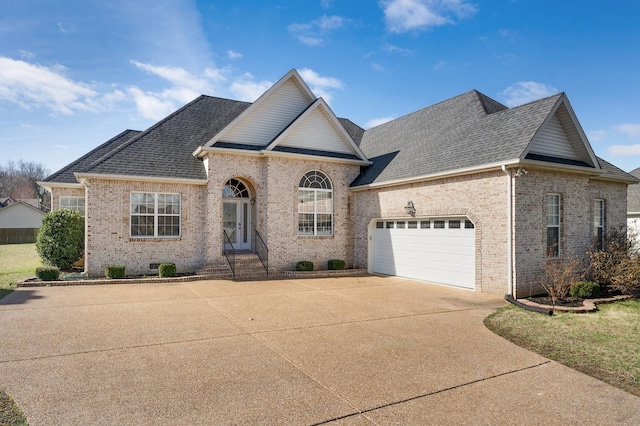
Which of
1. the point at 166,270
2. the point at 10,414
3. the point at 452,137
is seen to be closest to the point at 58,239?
the point at 166,270

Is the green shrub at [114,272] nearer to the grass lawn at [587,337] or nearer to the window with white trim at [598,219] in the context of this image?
the grass lawn at [587,337]

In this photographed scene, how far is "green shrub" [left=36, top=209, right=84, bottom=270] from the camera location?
15.0 meters

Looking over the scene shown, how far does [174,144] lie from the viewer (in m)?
16.8

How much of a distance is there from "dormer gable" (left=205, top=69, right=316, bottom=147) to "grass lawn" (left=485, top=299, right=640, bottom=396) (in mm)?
11463

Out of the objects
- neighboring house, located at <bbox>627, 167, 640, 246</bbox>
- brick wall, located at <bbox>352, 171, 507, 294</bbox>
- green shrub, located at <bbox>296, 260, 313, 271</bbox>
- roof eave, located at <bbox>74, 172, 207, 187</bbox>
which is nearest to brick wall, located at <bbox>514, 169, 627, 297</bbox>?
brick wall, located at <bbox>352, 171, 507, 294</bbox>

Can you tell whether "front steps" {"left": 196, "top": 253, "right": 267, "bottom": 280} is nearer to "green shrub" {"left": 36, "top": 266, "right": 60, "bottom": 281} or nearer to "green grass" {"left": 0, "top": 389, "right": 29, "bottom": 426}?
"green shrub" {"left": 36, "top": 266, "right": 60, "bottom": 281}

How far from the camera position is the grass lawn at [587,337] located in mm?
5770

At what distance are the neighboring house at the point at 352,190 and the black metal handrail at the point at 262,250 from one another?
0.60ft

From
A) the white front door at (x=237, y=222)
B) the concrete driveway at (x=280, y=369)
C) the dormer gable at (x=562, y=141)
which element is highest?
the dormer gable at (x=562, y=141)

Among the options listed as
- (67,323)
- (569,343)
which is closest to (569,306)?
(569,343)

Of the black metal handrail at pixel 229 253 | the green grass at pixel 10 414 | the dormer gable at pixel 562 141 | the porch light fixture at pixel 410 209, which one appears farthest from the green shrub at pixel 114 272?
the dormer gable at pixel 562 141

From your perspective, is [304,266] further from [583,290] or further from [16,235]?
[16,235]

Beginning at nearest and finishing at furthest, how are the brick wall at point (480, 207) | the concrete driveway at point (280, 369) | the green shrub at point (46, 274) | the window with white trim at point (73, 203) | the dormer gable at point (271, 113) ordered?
the concrete driveway at point (280, 369), the brick wall at point (480, 207), the green shrub at point (46, 274), the dormer gable at point (271, 113), the window with white trim at point (73, 203)

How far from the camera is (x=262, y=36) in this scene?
12523 mm
